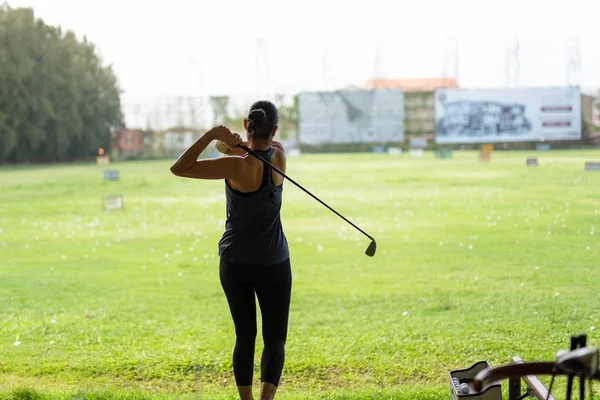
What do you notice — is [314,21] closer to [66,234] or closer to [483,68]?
[66,234]

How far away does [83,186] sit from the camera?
12.4 metres

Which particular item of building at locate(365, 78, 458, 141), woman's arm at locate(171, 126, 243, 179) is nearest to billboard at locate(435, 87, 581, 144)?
building at locate(365, 78, 458, 141)

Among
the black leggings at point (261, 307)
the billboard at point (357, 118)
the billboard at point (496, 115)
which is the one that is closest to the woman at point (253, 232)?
the black leggings at point (261, 307)

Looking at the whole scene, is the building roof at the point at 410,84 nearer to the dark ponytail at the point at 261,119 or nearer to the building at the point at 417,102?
the building at the point at 417,102

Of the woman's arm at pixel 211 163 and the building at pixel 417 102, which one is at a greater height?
the building at pixel 417 102

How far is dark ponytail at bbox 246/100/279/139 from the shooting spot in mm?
1921

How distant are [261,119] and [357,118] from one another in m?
24.5

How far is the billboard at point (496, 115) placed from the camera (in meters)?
21.9

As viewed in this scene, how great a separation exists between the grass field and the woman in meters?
0.64

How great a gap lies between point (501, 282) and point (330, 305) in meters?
1.08

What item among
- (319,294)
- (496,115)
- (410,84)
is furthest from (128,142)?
(496,115)

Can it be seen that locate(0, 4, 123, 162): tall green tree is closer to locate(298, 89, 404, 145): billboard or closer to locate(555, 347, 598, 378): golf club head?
locate(555, 347, 598, 378): golf club head

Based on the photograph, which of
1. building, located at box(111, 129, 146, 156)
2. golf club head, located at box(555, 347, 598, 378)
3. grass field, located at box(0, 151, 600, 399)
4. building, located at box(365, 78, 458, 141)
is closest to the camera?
golf club head, located at box(555, 347, 598, 378)

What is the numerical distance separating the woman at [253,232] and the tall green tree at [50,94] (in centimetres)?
790
